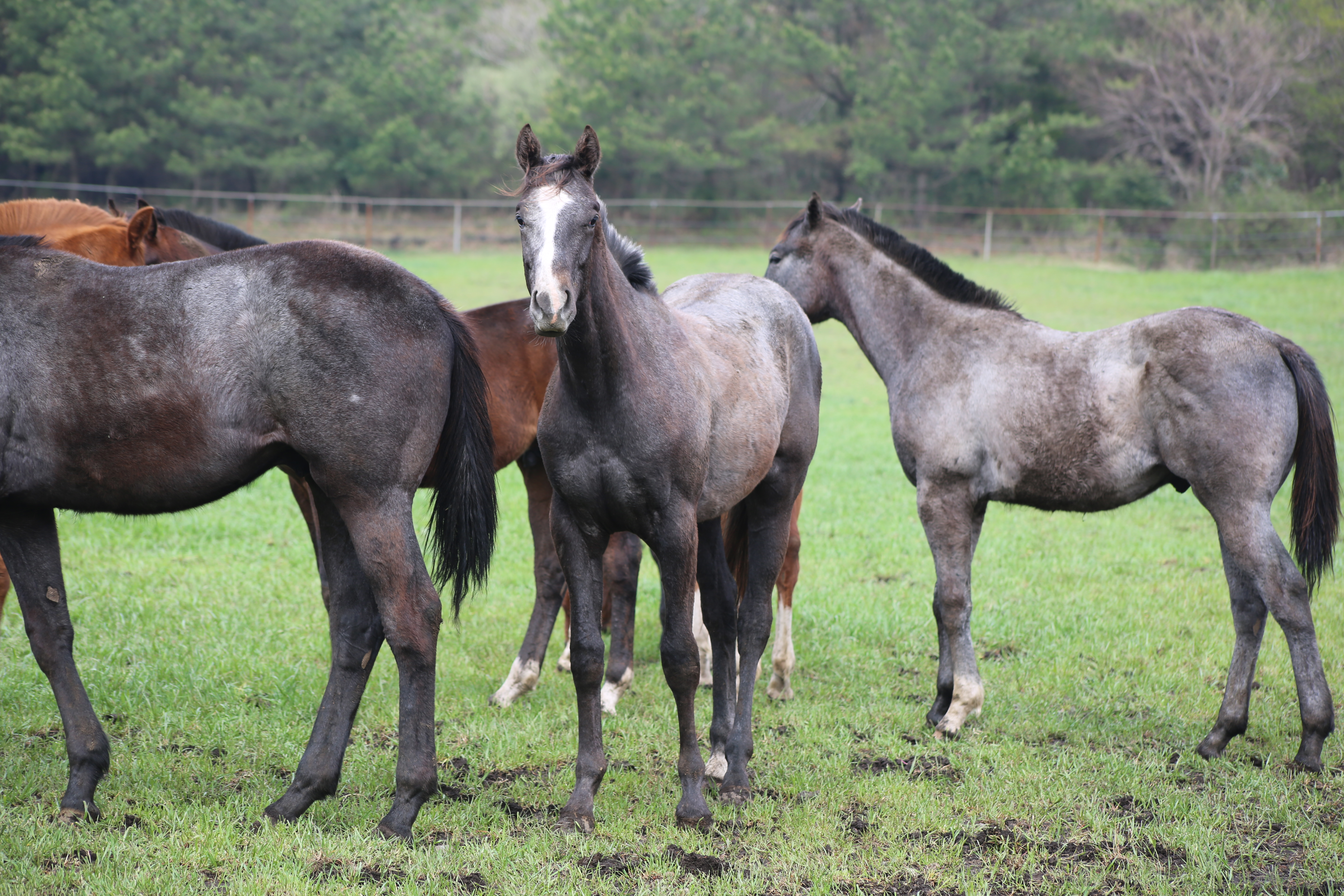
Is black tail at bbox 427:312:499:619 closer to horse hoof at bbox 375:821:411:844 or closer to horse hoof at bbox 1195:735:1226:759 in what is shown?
horse hoof at bbox 375:821:411:844

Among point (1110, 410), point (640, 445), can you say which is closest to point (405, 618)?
point (640, 445)

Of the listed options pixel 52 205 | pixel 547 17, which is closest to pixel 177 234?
pixel 52 205

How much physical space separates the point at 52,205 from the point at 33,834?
143 inches

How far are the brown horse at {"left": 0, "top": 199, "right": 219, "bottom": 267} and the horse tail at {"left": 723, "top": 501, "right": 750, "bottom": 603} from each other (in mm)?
2953

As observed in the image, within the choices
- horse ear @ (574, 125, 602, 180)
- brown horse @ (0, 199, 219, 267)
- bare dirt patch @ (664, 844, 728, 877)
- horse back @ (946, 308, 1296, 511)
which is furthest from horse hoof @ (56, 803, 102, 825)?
horse back @ (946, 308, 1296, 511)

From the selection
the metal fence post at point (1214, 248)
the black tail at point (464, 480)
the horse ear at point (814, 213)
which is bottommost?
the black tail at point (464, 480)

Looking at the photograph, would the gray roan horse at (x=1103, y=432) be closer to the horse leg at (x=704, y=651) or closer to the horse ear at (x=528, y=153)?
the horse leg at (x=704, y=651)

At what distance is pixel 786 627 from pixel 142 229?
150 inches

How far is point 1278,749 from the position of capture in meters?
4.46

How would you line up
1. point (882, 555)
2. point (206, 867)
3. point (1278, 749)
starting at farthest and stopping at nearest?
point (882, 555), point (1278, 749), point (206, 867)

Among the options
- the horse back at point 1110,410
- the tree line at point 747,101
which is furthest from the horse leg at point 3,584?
the tree line at point 747,101

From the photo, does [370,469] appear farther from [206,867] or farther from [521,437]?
[521,437]

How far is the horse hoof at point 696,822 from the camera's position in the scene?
363 cm

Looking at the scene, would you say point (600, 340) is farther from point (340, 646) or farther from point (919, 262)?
point (919, 262)
